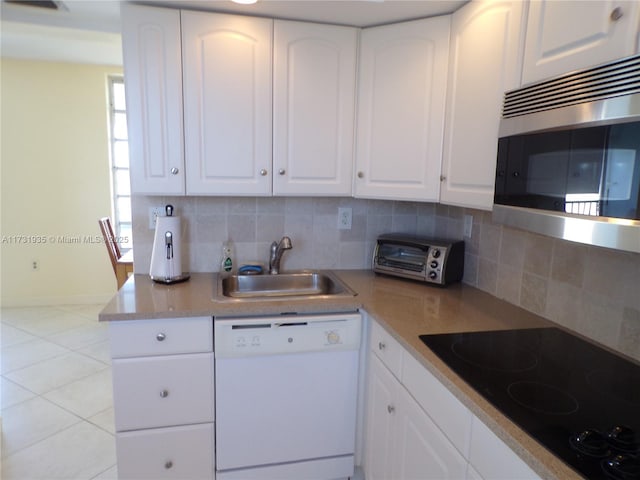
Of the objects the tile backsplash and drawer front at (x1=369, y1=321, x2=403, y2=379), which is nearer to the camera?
the tile backsplash

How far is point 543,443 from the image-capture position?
0.82m

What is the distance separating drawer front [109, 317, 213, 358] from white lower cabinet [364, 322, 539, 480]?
0.70m

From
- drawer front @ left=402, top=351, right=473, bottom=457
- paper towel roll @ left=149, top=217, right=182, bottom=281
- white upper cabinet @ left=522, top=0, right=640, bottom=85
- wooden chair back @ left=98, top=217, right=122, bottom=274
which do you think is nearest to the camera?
white upper cabinet @ left=522, top=0, right=640, bottom=85

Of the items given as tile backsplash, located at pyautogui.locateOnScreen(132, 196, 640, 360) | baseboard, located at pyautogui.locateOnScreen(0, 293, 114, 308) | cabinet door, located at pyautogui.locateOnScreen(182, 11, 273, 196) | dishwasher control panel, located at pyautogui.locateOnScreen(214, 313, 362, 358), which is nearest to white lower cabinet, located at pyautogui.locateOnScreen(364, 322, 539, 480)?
dishwasher control panel, located at pyautogui.locateOnScreen(214, 313, 362, 358)

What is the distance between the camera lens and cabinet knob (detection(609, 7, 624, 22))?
93cm

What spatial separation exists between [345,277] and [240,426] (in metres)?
0.86

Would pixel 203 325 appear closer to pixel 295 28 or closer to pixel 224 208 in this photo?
pixel 224 208

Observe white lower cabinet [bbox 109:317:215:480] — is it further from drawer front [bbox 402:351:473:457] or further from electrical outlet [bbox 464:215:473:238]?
electrical outlet [bbox 464:215:473:238]

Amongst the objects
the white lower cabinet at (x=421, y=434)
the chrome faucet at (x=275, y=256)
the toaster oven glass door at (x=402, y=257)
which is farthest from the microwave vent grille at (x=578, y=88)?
the chrome faucet at (x=275, y=256)

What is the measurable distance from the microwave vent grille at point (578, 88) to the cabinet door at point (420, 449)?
0.92 meters

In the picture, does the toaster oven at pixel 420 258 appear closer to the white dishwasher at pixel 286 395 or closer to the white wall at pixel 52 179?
the white dishwasher at pixel 286 395

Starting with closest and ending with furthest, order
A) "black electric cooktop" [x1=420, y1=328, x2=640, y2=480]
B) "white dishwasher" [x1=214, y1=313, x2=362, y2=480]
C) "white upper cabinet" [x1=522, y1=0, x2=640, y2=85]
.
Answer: "black electric cooktop" [x1=420, y1=328, x2=640, y2=480] → "white upper cabinet" [x1=522, y1=0, x2=640, y2=85] → "white dishwasher" [x1=214, y1=313, x2=362, y2=480]

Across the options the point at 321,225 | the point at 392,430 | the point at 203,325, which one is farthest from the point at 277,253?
the point at 392,430

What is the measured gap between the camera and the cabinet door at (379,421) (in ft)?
4.87
